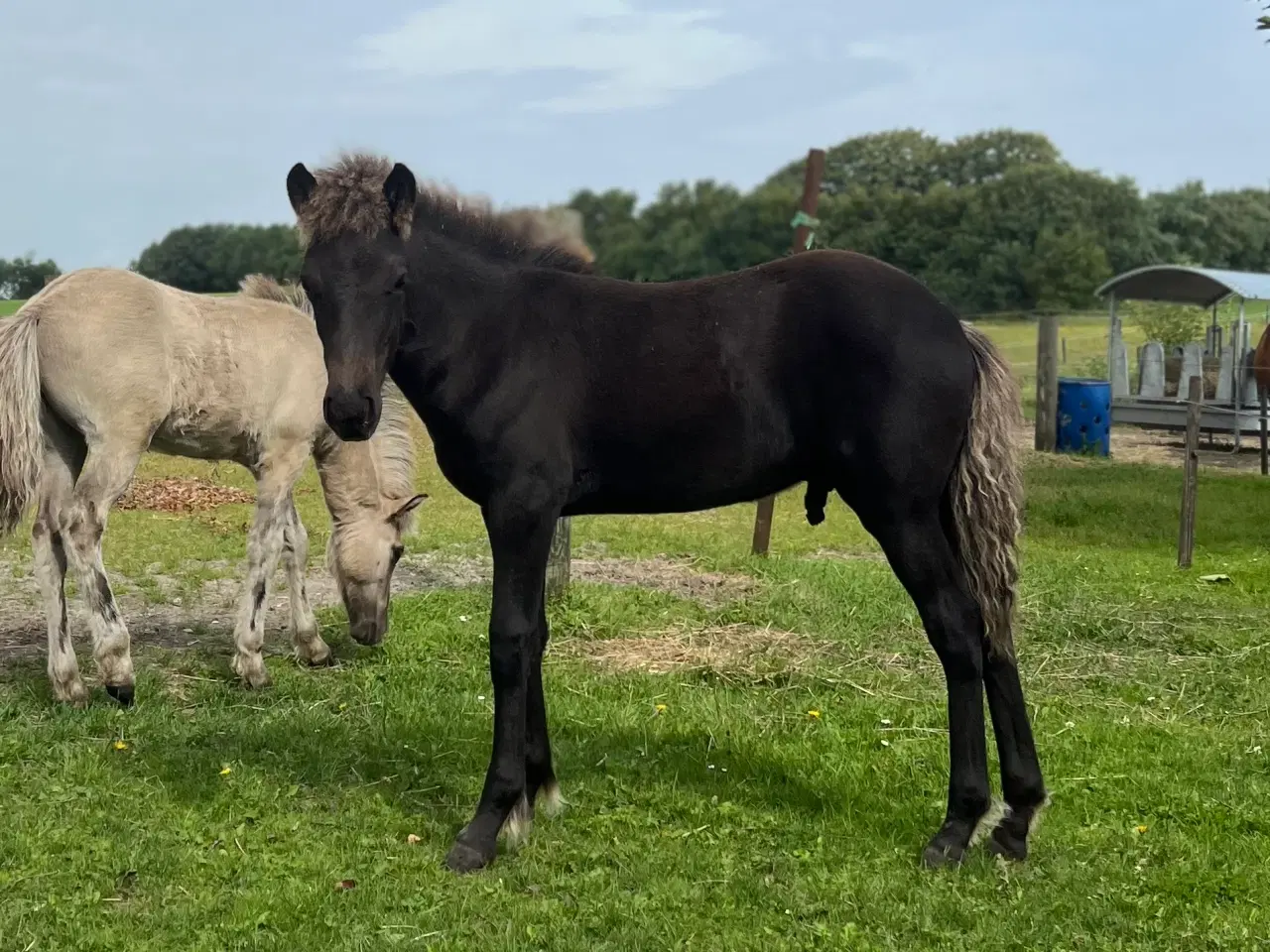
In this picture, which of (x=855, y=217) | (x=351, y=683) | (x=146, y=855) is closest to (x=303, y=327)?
(x=351, y=683)

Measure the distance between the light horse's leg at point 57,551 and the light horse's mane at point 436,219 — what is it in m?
2.84

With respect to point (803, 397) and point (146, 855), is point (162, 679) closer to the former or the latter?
point (146, 855)

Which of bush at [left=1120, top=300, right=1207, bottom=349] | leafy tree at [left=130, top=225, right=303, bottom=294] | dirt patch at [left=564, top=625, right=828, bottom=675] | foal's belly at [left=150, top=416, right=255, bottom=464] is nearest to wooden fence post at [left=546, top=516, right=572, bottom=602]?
dirt patch at [left=564, top=625, right=828, bottom=675]

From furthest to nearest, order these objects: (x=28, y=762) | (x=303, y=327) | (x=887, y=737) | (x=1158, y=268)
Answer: (x=1158, y=268), (x=303, y=327), (x=887, y=737), (x=28, y=762)

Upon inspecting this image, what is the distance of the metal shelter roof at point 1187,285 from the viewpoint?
19.0 meters

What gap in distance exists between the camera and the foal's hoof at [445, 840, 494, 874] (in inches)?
151

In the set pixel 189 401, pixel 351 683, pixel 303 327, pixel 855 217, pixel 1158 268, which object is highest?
pixel 855 217

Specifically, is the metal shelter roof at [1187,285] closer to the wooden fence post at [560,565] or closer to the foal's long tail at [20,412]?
the wooden fence post at [560,565]

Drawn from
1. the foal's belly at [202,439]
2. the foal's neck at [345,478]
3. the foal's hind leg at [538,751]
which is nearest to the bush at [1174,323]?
the foal's neck at [345,478]

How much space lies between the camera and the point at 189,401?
5.95 m

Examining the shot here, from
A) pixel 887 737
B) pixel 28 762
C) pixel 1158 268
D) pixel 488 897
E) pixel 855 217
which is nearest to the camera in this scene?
pixel 488 897

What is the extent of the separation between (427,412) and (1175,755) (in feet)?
11.7

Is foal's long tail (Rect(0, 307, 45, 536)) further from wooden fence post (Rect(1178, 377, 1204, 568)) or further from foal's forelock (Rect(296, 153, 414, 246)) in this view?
wooden fence post (Rect(1178, 377, 1204, 568))

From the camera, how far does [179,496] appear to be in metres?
12.4
